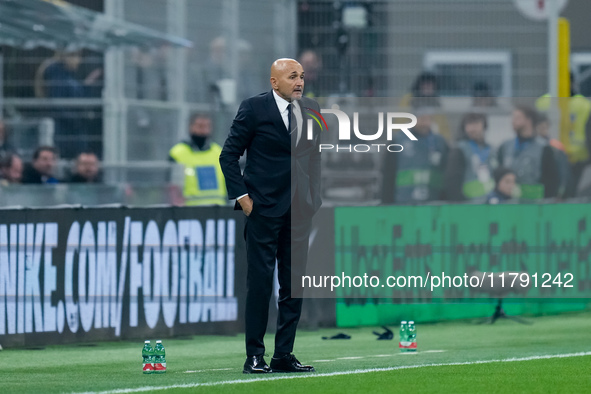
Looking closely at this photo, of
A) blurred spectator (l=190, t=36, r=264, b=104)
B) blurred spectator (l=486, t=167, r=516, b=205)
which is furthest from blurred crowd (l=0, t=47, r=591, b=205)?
blurred spectator (l=190, t=36, r=264, b=104)

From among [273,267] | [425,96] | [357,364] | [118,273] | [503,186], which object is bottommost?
[357,364]

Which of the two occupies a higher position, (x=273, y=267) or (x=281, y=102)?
(x=281, y=102)

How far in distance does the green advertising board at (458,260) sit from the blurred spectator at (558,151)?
484 millimetres

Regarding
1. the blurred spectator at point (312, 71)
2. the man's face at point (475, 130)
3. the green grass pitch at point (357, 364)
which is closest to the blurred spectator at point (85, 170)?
the blurred spectator at point (312, 71)

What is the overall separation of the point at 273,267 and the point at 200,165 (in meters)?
6.74

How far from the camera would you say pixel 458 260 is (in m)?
13.5

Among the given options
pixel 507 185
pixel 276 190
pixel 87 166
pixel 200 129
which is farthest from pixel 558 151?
pixel 276 190

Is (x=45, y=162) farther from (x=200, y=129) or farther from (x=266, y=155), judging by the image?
(x=266, y=155)

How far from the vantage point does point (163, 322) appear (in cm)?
1199

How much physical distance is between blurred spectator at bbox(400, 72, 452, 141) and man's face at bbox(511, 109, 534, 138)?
2.54 ft

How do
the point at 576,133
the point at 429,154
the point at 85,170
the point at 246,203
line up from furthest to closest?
1. the point at 576,133
2. the point at 85,170
3. the point at 429,154
4. the point at 246,203

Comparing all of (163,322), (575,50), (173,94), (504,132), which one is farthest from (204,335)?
(575,50)

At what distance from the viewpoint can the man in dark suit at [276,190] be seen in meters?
8.45

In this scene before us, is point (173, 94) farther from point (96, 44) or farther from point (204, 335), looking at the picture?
point (204, 335)
